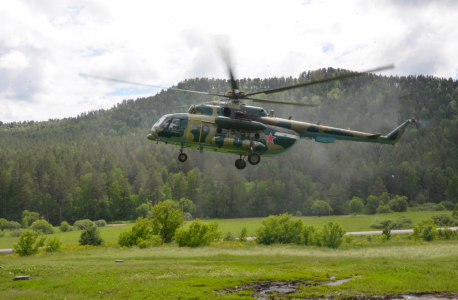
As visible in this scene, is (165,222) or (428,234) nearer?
(165,222)

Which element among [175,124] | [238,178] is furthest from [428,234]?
[238,178]

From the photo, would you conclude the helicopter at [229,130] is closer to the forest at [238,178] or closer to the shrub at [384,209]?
the forest at [238,178]

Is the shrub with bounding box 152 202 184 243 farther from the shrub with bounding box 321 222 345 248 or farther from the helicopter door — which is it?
the helicopter door

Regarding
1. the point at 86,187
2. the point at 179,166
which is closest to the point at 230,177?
the point at 179,166

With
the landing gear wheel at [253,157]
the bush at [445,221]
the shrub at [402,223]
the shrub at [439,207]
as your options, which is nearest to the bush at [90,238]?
the landing gear wheel at [253,157]

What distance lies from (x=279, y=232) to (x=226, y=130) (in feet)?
190

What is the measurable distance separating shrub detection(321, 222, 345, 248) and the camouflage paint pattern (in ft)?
160

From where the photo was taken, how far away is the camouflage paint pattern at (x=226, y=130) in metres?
22.2

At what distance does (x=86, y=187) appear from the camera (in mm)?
135500

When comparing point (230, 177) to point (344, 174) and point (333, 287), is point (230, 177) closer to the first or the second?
point (344, 174)

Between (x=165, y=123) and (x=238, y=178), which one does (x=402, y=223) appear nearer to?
(x=238, y=178)

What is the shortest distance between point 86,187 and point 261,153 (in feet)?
415

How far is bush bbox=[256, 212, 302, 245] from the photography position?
76.2 m

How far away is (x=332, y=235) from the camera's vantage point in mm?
67250
